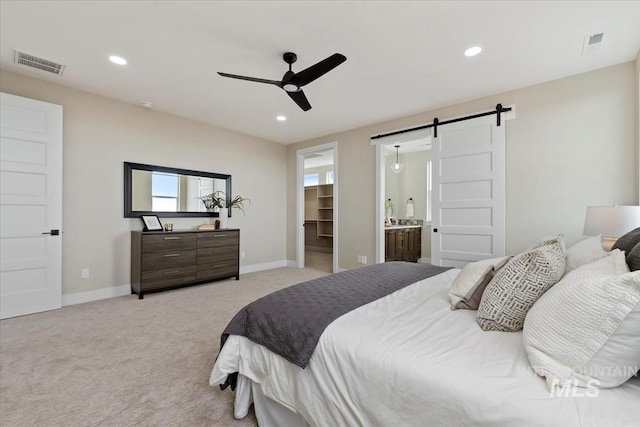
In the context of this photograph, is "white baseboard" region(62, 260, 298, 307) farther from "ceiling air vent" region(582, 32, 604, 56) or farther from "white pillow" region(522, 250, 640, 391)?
"ceiling air vent" region(582, 32, 604, 56)

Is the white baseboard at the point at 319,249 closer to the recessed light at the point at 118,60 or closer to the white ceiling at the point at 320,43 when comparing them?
the white ceiling at the point at 320,43

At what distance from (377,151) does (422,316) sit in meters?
3.70

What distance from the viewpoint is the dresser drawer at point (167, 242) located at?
3703 mm

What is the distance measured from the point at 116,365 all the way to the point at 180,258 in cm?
203

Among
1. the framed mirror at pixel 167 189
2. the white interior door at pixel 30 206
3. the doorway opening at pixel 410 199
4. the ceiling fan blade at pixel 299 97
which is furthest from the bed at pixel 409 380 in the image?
the doorway opening at pixel 410 199

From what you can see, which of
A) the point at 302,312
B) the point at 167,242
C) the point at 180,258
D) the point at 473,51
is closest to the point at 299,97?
the point at 473,51

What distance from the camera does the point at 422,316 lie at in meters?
1.34

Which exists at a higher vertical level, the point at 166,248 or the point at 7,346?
the point at 166,248

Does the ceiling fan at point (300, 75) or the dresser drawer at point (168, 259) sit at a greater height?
the ceiling fan at point (300, 75)

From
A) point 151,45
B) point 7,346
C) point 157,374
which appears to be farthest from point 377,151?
point 7,346

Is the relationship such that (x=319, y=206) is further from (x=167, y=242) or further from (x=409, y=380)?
(x=409, y=380)

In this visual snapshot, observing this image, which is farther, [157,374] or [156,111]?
[156,111]

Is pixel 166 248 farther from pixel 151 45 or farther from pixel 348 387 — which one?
pixel 348 387

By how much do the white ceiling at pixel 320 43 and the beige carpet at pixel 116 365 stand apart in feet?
→ 8.45
